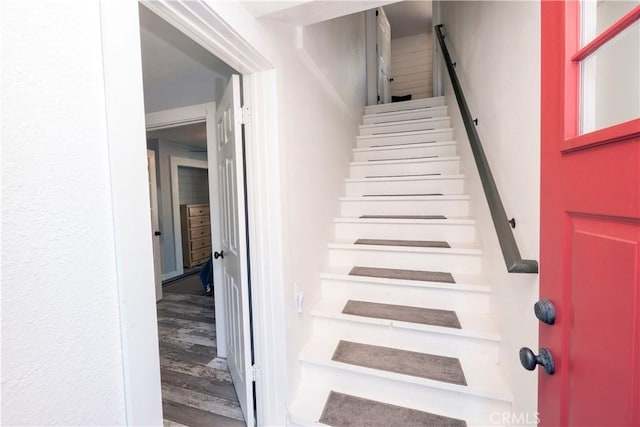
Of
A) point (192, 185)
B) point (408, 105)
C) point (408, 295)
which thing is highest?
point (408, 105)

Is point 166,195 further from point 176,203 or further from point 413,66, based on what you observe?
point 413,66

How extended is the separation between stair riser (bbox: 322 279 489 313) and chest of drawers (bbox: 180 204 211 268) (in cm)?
414

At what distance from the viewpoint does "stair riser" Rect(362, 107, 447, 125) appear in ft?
10.8

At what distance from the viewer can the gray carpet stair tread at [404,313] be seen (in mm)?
1562

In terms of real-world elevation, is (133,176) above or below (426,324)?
above

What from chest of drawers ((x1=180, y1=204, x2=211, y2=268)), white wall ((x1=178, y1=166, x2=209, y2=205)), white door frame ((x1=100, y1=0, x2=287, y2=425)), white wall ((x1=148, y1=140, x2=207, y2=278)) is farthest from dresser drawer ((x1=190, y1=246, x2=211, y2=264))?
Answer: white door frame ((x1=100, y1=0, x2=287, y2=425))

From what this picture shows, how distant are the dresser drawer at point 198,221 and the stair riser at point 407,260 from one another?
4024mm

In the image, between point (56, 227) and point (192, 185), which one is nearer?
point (56, 227)

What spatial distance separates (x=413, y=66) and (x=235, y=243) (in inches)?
228

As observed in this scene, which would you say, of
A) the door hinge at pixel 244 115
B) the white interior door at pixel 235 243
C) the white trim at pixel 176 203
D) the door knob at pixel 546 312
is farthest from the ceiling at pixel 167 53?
the white trim at pixel 176 203

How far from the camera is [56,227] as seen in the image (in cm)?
51

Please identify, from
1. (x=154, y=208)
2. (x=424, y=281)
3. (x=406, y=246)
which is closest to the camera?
(x=424, y=281)

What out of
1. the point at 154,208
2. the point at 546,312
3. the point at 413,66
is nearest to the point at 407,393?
the point at 546,312

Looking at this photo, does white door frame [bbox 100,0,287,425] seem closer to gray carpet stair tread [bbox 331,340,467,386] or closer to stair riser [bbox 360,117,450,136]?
gray carpet stair tread [bbox 331,340,467,386]
